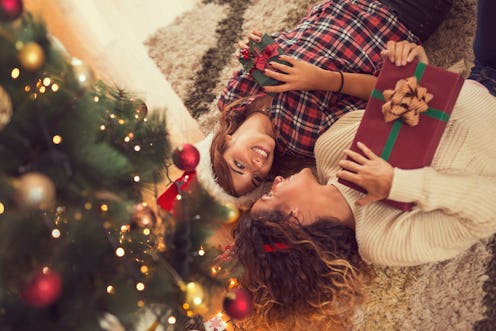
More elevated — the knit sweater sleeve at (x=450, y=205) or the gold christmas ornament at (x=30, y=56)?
the gold christmas ornament at (x=30, y=56)

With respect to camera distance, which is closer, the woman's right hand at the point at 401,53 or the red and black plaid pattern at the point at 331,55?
the woman's right hand at the point at 401,53

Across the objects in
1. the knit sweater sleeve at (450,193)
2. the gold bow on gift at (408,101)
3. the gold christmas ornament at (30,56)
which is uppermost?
the gold christmas ornament at (30,56)

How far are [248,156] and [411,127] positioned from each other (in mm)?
431

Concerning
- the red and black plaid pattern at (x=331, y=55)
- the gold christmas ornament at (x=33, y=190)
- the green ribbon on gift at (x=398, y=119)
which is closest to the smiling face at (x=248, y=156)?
the red and black plaid pattern at (x=331, y=55)

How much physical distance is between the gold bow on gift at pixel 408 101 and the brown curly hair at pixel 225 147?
0.44m

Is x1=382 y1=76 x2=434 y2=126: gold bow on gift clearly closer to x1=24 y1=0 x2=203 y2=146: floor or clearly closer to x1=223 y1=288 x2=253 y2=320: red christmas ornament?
x1=223 y1=288 x2=253 y2=320: red christmas ornament

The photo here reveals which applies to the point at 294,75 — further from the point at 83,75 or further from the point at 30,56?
the point at 30,56

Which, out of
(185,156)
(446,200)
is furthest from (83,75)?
(446,200)

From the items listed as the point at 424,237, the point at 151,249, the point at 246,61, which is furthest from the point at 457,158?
the point at 151,249

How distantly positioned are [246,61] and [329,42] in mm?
267

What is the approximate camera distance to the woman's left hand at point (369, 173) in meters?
1.02

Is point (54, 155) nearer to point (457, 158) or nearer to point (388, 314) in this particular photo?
point (457, 158)

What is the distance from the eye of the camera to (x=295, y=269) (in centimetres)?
112

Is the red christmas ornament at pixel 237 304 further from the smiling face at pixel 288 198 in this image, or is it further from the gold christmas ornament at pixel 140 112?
the smiling face at pixel 288 198
